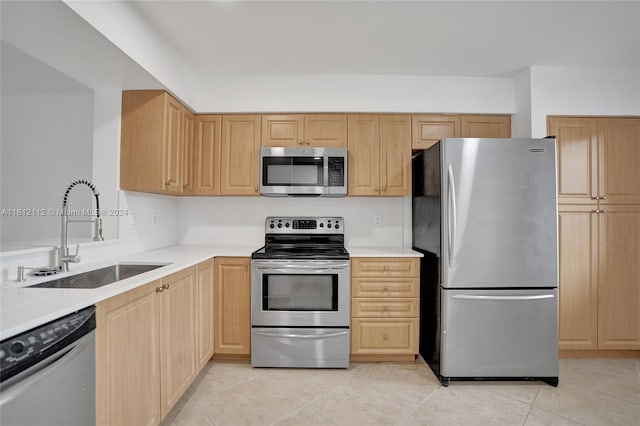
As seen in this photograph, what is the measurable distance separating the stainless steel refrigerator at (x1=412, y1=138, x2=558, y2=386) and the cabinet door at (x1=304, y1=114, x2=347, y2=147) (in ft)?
3.21

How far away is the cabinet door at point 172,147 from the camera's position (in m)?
2.49

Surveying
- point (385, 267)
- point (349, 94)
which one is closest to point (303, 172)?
point (349, 94)

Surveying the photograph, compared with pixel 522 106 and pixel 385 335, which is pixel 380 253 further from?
pixel 522 106

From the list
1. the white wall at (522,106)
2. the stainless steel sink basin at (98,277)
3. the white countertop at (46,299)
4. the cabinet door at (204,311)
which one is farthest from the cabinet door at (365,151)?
the stainless steel sink basin at (98,277)

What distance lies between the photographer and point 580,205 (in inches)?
109

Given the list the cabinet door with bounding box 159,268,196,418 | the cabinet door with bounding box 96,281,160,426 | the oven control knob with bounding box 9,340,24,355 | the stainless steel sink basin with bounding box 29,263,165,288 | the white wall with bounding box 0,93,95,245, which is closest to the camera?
the oven control knob with bounding box 9,340,24,355

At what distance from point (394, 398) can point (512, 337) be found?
0.95 meters

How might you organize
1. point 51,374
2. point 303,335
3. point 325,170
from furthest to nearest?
1. point 325,170
2. point 303,335
3. point 51,374

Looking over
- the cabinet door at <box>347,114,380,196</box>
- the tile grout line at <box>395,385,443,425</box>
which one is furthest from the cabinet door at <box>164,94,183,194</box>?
the tile grout line at <box>395,385,443,425</box>

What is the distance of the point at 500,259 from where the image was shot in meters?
2.34

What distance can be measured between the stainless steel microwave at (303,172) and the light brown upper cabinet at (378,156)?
157 millimetres

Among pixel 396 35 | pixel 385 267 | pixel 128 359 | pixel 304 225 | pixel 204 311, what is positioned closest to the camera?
pixel 128 359

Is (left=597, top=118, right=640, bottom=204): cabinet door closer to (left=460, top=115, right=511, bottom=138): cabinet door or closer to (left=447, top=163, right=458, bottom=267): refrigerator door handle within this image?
(left=460, top=115, right=511, bottom=138): cabinet door

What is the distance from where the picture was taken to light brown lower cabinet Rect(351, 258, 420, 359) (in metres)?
2.67
